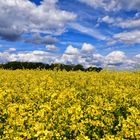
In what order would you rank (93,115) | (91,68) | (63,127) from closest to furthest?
(63,127) < (93,115) < (91,68)

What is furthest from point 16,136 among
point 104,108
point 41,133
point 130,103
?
point 130,103

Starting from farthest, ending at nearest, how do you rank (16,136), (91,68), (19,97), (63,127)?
(91,68)
(19,97)
(63,127)
(16,136)

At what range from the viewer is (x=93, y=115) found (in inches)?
297

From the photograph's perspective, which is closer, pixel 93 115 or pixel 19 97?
pixel 93 115

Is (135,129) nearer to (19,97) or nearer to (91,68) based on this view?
(19,97)

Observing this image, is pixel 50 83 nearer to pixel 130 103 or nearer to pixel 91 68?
pixel 130 103

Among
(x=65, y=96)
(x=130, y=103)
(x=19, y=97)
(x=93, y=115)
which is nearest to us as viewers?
(x=93, y=115)

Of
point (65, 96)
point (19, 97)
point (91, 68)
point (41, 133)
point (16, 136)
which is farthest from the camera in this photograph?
point (91, 68)

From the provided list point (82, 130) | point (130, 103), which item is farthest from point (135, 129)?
point (130, 103)

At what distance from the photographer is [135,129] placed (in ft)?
20.3

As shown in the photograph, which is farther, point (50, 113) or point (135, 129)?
point (50, 113)

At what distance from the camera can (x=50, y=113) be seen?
24.1 feet

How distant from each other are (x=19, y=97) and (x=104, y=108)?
396 centimetres

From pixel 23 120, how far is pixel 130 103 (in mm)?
3622
